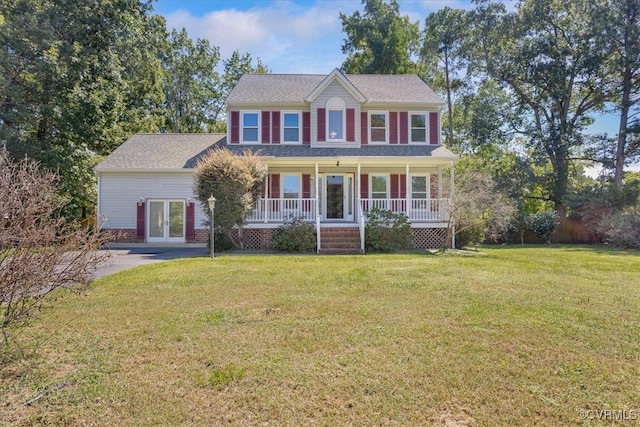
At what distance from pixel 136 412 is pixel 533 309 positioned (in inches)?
215

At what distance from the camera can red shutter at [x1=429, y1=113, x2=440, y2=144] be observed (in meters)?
18.1

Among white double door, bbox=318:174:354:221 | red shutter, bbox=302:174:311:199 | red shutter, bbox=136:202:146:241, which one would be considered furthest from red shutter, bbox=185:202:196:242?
white double door, bbox=318:174:354:221

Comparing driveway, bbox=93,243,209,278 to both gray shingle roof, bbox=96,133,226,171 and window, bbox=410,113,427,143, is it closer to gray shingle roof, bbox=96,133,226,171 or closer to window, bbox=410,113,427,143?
gray shingle roof, bbox=96,133,226,171

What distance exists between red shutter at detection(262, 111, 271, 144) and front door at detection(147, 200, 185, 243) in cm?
512

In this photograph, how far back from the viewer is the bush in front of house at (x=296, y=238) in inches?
555

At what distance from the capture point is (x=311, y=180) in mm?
17781

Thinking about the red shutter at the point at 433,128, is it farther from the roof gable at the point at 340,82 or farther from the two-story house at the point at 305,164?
the roof gable at the point at 340,82

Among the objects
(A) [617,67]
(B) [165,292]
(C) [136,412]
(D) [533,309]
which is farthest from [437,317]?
(A) [617,67]

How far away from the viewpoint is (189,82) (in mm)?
31859

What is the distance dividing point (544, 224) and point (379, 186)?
9.48 m

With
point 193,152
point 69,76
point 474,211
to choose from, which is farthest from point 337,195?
point 69,76

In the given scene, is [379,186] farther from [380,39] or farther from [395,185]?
[380,39]

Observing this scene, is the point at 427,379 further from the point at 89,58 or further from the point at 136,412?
the point at 89,58

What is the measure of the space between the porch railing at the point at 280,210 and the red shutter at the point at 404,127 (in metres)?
5.69
